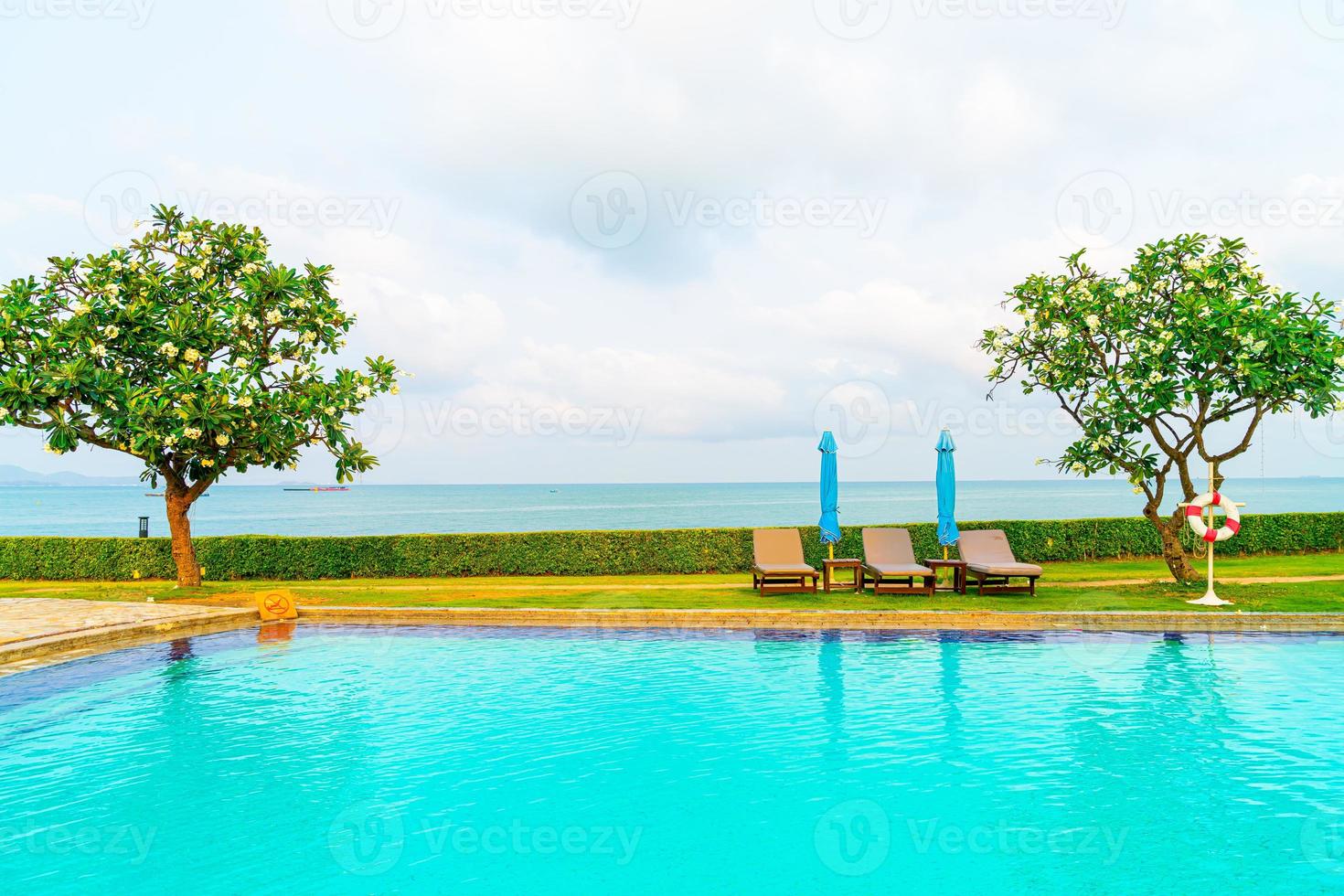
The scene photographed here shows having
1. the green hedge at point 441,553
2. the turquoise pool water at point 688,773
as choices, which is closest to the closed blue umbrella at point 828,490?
the green hedge at point 441,553

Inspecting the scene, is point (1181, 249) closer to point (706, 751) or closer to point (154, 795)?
point (706, 751)

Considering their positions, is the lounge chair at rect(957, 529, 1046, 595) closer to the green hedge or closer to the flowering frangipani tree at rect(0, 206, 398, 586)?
the green hedge

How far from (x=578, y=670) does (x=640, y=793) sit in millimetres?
4471

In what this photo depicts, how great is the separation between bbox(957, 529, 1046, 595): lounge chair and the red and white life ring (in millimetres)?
2782

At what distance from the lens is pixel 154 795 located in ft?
22.7

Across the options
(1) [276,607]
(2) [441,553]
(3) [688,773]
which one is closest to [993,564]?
(3) [688,773]

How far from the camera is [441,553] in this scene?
2164 cm

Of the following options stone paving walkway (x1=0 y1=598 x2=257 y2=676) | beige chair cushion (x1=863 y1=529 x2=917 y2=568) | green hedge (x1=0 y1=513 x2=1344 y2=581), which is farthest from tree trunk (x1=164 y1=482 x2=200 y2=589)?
beige chair cushion (x1=863 y1=529 x2=917 y2=568)

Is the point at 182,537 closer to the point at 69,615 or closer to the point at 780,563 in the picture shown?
the point at 69,615

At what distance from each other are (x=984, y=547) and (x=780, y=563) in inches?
169

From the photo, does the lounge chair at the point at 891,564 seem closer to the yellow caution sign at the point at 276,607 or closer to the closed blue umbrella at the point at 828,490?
the closed blue umbrella at the point at 828,490

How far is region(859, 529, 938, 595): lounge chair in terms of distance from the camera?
15.9 m

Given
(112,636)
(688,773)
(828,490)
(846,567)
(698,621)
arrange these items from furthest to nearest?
(828,490) < (846,567) < (698,621) < (112,636) < (688,773)

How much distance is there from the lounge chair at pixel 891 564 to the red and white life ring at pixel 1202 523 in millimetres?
4639
